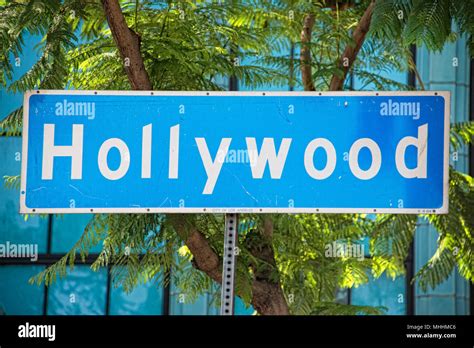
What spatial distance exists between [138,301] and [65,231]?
6.22 ft

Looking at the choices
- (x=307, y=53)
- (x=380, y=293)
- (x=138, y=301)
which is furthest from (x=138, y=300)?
(x=307, y=53)

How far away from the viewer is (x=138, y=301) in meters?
17.2

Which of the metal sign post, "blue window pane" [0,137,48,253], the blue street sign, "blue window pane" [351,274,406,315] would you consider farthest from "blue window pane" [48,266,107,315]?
the metal sign post

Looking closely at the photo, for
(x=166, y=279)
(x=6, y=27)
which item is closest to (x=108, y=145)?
(x=6, y=27)

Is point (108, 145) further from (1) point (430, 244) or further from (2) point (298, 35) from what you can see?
(1) point (430, 244)

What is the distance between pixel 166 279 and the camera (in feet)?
22.9

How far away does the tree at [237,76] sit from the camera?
16.5 ft

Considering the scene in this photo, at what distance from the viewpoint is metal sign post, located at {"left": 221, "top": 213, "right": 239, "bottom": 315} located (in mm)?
3559

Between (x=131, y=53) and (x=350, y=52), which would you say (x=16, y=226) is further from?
(x=131, y=53)

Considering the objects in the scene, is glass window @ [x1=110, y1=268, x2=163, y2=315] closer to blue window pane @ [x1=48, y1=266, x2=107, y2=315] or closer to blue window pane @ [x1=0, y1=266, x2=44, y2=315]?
blue window pane @ [x1=48, y1=266, x2=107, y2=315]

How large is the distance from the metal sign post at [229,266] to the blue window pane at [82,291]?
13.7 metres

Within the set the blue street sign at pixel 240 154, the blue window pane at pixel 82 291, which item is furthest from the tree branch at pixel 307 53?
the blue window pane at pixel 82 291

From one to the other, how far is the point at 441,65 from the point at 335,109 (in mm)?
14380

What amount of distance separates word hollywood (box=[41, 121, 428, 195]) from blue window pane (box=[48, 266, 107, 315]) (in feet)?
44.7
